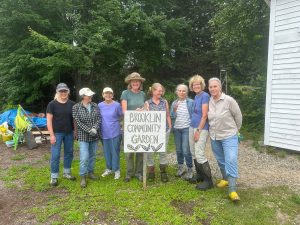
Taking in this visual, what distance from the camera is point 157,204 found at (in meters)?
4.74

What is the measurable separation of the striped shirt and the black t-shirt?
1.87m

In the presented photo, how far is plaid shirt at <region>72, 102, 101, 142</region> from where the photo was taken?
5.36m

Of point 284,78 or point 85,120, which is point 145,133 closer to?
point 85,120

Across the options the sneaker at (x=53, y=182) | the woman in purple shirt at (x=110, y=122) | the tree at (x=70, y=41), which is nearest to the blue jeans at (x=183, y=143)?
the woman in purple shirt at (x=110, y=122)

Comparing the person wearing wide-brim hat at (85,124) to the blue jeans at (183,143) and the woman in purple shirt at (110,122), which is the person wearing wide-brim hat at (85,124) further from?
the blue jeans at (183,143)

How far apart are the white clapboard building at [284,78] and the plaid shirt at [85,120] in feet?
15.8

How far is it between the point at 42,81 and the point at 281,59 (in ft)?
26.4

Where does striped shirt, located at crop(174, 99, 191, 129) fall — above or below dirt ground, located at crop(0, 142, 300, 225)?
above

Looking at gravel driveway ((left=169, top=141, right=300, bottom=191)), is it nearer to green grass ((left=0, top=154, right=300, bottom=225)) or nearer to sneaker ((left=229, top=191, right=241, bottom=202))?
green grass ((left=0, top=154, right=300, bottom=225))

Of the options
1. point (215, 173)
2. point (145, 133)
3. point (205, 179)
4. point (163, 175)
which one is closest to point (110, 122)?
point (145, 133)

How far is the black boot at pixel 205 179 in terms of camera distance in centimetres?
521

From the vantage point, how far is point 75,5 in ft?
38.7

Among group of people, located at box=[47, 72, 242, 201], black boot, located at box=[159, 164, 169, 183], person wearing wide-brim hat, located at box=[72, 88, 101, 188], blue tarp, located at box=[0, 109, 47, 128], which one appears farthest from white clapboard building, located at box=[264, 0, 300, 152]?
blue tarp, located at box=[0, 109, 47, 128]

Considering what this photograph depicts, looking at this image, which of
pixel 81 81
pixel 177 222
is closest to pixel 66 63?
pixel 81 81
